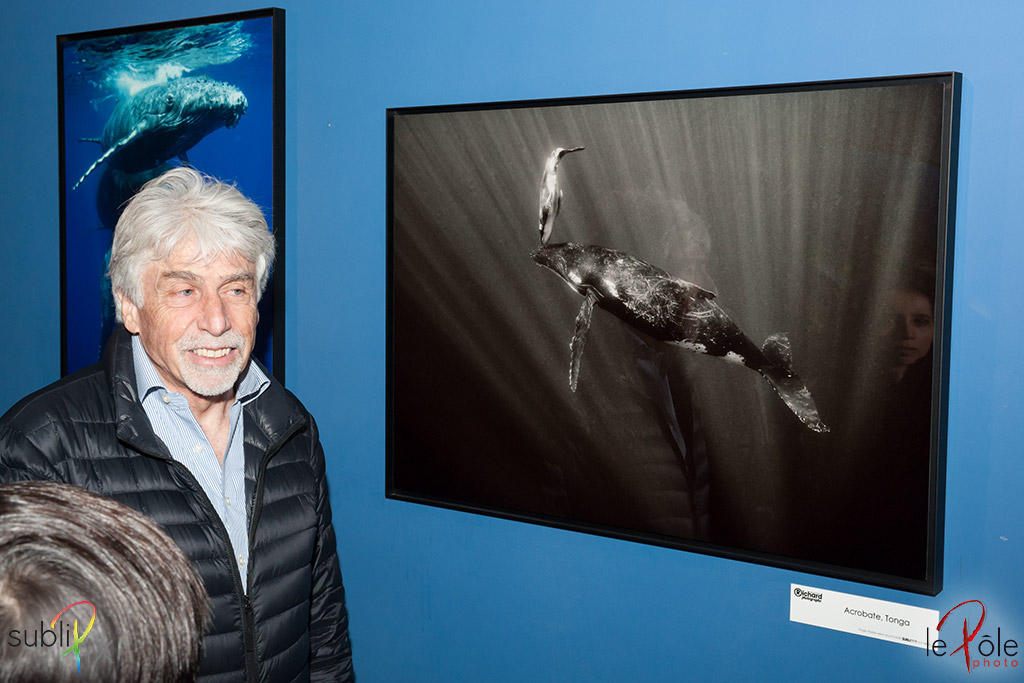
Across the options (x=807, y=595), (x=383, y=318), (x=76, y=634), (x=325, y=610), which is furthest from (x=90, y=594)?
(x=383, y=318)

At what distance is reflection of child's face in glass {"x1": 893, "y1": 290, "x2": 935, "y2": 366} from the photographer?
156 cm

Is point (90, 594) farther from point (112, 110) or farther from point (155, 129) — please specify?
point (112, 110)

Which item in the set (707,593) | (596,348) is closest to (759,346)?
(596,348)

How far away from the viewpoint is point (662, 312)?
5.91 ft

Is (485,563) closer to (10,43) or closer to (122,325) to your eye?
(122,325)

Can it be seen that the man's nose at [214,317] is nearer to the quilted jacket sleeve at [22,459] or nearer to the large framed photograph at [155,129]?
the quilted jacket sleeve at [22,459]

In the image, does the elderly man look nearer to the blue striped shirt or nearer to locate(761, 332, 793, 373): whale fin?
the blue striped shirt

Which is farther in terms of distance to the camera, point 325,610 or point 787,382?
point 325,610

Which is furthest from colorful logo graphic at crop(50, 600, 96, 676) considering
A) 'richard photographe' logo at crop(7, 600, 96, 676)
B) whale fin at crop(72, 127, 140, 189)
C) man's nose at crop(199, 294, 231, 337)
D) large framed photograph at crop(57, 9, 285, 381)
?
whale fin at crop(72, 127, 140, 189)

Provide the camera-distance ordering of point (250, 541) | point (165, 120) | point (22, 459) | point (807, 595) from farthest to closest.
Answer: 1. point (165, 120)
2. point (807, 595)
3. point (250, 541)
4. point (22, 459)

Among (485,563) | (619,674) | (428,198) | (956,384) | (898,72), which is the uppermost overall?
(898,72)

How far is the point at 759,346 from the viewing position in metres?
1.71

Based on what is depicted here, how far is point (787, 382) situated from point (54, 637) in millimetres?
1322

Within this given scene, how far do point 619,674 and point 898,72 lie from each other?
126cm
